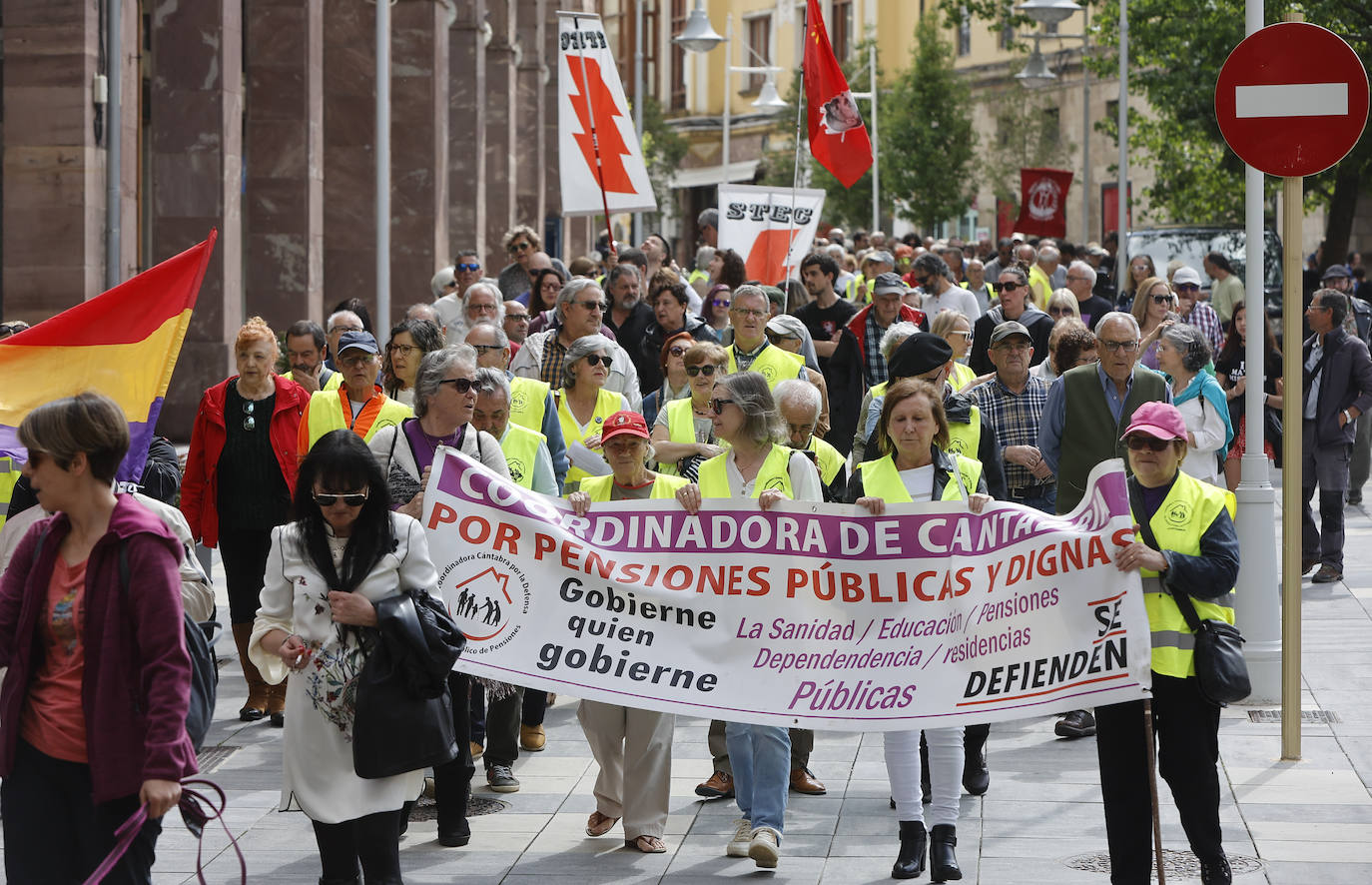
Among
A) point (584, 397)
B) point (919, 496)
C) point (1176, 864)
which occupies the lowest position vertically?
point (1176, 864)

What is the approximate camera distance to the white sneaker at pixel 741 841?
7418mm

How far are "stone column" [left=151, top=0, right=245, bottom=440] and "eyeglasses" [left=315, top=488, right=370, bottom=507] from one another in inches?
557

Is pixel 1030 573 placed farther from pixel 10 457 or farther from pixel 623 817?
pixel 10 457

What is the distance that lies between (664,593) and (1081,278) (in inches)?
429

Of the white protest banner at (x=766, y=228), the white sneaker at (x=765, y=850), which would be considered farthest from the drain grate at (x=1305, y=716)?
the white protest banner at (x=766, y=228)

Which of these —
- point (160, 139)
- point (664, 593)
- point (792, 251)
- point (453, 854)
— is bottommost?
point (453, 854)

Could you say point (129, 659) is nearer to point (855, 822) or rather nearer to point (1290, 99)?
point (855, 822)

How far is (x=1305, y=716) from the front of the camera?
32.6ft

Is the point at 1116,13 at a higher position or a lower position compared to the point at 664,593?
higher

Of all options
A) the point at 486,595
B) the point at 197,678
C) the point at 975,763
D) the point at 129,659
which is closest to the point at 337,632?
the point at 197,678

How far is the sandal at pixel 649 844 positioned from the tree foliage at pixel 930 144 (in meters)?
→ 45.4

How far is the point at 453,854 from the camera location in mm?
7617

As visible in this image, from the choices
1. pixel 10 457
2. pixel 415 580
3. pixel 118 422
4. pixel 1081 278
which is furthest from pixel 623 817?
pixel 1081 278

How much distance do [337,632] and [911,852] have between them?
7.73 ft
